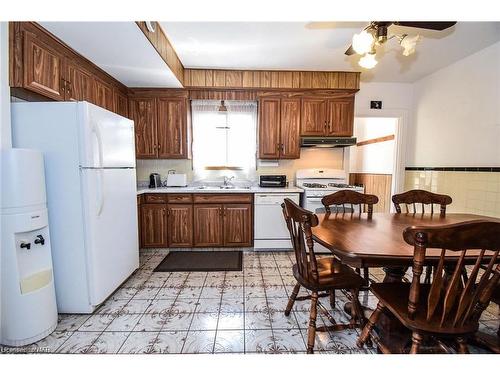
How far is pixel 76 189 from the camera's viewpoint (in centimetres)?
193

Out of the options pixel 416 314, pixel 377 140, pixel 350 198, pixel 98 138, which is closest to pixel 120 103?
pixel 98 138

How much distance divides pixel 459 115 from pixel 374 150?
6.87 ft

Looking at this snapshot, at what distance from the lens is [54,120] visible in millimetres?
1878

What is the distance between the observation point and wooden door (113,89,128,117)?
321 centimetres

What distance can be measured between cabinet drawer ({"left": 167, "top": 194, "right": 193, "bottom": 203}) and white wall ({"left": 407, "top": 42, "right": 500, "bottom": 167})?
3.48m

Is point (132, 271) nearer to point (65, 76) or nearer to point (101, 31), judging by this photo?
point (65, 76)

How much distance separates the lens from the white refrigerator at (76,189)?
1877mm

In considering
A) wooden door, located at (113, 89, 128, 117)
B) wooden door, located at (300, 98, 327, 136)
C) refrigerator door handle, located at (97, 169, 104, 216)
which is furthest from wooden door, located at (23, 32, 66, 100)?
wooden door, located at (300, 98, 327, 136)

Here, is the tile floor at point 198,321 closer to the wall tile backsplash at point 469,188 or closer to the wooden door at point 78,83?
the wall tile backsplash at point 469,188

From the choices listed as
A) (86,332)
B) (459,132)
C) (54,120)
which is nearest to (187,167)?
(54,120)

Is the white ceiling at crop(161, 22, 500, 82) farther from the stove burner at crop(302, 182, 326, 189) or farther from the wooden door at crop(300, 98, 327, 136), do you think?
the stove burner at crop(302, 182, 326, 189)

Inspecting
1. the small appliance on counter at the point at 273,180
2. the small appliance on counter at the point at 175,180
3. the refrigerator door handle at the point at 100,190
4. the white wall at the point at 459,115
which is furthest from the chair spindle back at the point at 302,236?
the white wall at the point at 459,115

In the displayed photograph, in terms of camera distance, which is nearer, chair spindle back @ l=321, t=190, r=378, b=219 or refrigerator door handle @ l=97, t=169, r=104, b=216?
refrigerator door handle @ l=97, t=169, r=104, b=216

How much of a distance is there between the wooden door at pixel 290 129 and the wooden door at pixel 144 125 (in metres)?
1.85
